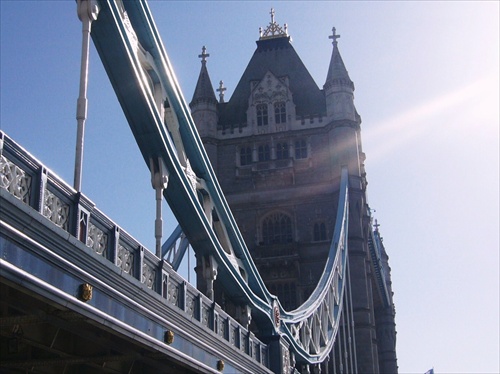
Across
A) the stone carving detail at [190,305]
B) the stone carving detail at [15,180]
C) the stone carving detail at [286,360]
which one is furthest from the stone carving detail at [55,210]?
the stone carving detail at [286,360]

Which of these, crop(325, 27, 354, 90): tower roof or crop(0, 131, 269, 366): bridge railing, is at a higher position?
crop(325, 27, 354, 90): tower roof

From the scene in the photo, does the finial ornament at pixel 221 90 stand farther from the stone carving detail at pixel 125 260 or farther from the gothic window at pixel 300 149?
the stone carving detail at pixel 125 260

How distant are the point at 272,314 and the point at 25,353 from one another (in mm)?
8917

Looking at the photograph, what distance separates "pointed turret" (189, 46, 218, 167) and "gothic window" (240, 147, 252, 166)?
5.26 ft

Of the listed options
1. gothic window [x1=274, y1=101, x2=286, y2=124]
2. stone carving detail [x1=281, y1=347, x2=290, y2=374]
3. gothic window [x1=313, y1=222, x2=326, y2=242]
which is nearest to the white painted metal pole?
stone carving detail [x1=281, y1=347, x2=290, y2=374]

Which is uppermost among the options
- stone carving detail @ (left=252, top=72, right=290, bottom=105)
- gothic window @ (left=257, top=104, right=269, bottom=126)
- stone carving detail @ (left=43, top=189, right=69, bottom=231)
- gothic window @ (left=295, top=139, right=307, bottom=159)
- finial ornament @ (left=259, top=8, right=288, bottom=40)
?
finial ornament @ (left=259, top=8, right=288, bottom=40)

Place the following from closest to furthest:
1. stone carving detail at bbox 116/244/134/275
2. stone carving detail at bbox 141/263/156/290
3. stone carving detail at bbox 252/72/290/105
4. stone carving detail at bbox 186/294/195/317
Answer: stone carving detail at bbox 116/244/134/275, stone carving detail at bbox 141/263/156/290, stone carving detail at bbox 186/294/195/317, stone carving detail at bbox 252/72/290/105

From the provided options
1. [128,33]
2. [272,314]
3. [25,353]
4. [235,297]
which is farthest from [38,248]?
[272,314]

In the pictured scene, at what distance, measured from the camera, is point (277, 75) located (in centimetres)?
5119

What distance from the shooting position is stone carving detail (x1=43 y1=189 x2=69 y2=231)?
28.9 feet

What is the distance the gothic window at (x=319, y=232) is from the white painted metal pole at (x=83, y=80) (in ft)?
111

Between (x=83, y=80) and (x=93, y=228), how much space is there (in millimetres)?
1853

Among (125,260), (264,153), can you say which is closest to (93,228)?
(125,260)

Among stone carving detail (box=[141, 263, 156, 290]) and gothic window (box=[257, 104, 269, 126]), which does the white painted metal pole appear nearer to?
stone carving detail (box=[141, 263, 156, 290])
